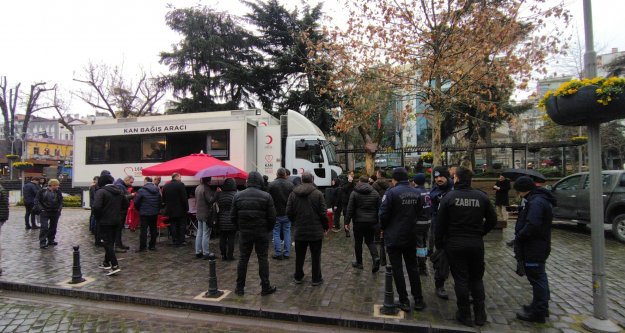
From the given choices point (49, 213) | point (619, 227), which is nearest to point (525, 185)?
point (619, 227)

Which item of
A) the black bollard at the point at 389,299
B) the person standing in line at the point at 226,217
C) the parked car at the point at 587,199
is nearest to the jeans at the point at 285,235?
the person standing in line at the point at 226,217

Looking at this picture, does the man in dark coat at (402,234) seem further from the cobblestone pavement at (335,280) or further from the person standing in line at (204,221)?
the person standing in line at (204,221)

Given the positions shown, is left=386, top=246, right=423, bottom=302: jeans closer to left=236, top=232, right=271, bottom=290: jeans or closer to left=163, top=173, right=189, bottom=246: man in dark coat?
left=236, top=232, right=271, bottom=290: jeans

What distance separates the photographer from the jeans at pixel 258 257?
5562 millimetres

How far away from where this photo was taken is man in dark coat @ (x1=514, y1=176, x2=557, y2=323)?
14.9ft

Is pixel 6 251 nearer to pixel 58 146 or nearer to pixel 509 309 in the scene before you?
pixel 509 309

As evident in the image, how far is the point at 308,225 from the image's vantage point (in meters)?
5.99

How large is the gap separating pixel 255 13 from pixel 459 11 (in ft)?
58.9

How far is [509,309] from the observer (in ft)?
16.3

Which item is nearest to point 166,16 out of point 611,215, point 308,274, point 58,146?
point 308,274

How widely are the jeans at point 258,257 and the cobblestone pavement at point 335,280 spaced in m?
0.24

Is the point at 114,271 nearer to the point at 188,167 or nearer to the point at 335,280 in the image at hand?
the point at 188,167

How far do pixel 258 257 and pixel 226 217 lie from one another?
2138mm

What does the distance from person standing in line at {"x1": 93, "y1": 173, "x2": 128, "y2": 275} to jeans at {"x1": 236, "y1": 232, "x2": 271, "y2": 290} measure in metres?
2.75
